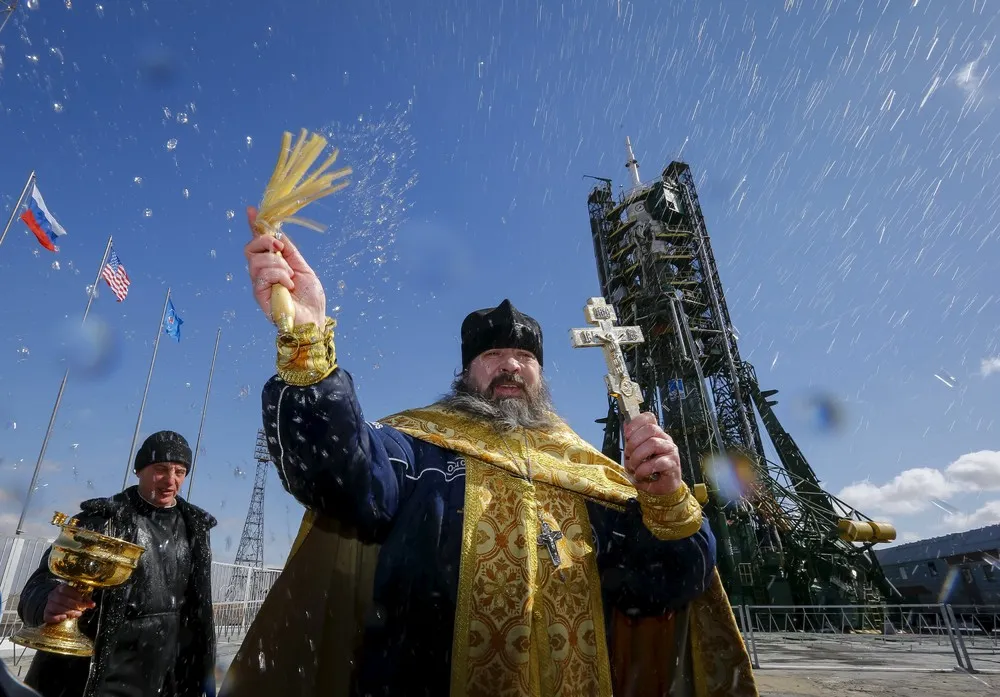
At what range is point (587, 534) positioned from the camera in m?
2.26

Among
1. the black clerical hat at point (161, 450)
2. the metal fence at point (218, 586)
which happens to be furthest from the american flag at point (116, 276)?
the black clerical hat at point (161, 450)

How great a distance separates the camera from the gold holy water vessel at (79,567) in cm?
239

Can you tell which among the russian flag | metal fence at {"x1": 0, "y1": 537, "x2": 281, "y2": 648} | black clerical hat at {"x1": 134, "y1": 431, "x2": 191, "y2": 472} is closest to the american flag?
the russian flag

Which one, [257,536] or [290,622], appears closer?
[290,622]

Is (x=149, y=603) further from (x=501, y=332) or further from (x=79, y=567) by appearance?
(x=501, y=332)

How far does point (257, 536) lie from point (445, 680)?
71.9m

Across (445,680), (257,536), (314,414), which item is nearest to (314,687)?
(445,680)

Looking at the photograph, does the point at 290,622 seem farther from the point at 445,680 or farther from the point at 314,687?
the point at 445,680

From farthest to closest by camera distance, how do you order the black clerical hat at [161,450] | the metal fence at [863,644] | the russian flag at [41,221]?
the russian flag at [41,221]
the metal fence at [863,644]
the black clerical hat at [161,450]

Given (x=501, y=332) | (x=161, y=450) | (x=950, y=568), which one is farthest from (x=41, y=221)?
(x=950, y=568)

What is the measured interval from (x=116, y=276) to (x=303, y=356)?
1671cm

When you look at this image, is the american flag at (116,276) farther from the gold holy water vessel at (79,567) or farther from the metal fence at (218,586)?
the gold holy water vessel at (79,567)

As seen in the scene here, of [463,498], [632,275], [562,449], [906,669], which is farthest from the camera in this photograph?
[632,275]

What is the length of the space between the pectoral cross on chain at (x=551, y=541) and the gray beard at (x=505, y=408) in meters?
0.52
